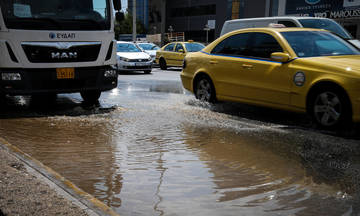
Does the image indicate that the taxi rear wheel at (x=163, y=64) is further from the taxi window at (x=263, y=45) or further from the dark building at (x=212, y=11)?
the dark building at (x=212, y=11)

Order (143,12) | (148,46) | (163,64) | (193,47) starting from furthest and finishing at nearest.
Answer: (143,12) → (148,46) → (163,64) → (193,47)

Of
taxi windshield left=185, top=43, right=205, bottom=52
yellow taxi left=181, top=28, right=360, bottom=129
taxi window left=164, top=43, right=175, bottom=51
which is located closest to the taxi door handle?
yellow taxi left=181, top=28, right=360, bottom=129

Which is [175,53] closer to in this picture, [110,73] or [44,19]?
[110,73]

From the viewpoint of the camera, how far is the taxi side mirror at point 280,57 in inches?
264

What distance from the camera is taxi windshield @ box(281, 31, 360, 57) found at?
6941 mm

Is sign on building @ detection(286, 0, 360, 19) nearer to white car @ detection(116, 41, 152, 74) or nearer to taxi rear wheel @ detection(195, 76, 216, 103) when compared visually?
white car @ detection(116, 41, 152, 74)

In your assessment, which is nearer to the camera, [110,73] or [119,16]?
[110,73]

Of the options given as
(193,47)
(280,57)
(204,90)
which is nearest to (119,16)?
(204,90)

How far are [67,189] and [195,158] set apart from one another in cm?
169

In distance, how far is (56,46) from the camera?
7.91 meters

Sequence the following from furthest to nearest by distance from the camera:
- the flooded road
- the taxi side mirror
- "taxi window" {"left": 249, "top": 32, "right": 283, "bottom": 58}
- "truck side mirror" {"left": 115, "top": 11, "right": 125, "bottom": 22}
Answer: "truck side mirror" {"left": 115, "top": 11, "right": 125, "bottom": 22} < "taxi window" {"left": 249, "top": 32, "right": 283, "bottom": 58} < the taxi side mirror < the flooded road

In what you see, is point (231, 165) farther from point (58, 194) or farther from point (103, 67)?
point (103, 67)

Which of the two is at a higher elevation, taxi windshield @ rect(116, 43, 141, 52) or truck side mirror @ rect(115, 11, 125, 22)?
truck side mirror @ rect(115, 11, 125, 22)

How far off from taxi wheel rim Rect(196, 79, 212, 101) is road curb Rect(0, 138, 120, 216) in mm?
4493
